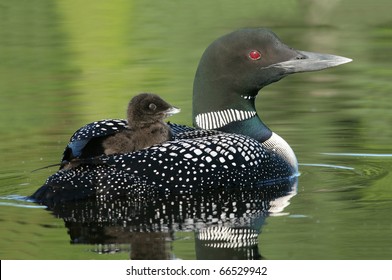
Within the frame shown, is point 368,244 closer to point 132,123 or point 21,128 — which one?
point 132,123

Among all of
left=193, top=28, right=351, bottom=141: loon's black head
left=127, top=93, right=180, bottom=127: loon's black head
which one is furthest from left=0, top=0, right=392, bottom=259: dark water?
left=193, top=28, right=351, bottom=141: loon's black head

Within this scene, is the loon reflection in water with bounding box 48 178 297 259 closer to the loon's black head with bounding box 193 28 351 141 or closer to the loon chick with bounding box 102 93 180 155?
the loon chick with bounding box 102 93 180 155

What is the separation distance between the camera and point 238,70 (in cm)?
782

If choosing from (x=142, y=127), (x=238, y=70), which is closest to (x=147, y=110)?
(x=142, y=127)

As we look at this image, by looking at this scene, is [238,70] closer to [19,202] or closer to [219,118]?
[219,118]

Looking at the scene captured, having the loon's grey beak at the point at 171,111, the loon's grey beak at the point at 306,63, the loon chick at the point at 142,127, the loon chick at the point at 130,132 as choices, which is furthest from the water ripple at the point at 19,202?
the loon's grey beak at the point at 306,63

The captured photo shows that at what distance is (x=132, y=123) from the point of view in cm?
714

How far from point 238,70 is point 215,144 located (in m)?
0.80

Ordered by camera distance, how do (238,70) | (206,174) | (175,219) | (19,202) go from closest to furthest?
1. (175,219)
2. (19,202)
3. (206,174)
4. (238,70)

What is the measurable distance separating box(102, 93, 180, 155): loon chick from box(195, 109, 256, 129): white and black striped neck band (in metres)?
0.66

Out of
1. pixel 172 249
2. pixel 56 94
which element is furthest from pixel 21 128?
pixel 172 249

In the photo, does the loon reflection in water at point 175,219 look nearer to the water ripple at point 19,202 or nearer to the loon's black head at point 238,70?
the water ripple at point 19,202

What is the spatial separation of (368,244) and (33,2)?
430 inches

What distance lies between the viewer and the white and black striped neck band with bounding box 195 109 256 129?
783 centimetres
